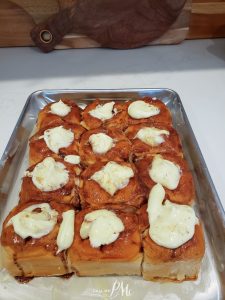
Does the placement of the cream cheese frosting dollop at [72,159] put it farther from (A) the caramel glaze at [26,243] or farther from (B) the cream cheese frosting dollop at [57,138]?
(A) the caramel glaze at [26,243]

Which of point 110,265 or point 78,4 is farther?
point 78,4

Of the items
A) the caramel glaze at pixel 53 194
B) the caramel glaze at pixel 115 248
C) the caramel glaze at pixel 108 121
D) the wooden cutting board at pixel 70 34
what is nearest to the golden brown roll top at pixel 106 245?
the caramel glaze at pixel 115 248

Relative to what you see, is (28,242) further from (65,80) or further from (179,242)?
(65,80)

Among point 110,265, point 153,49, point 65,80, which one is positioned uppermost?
point 153,49

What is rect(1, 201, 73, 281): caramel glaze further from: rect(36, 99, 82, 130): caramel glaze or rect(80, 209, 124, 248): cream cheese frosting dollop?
rect(36, 99, 82, 130): caramel glaze

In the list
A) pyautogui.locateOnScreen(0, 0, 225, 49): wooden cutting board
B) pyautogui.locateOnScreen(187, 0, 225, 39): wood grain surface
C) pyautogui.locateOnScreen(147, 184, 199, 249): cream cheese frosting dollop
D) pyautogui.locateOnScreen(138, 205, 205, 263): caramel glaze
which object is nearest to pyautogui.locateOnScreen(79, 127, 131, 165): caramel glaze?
pyautogui.locateOnScreen(147, 184, 199, 249): cream cheese frosting dollop

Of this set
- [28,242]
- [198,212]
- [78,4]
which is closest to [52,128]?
[28,242]
